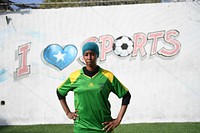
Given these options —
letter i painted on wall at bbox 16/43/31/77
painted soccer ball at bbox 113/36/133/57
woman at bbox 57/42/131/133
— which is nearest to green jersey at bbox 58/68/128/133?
woman at bbox 57/42/131/133

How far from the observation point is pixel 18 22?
6988mm

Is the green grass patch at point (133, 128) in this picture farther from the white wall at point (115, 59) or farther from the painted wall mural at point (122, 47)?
A: the painted wall mural at point (122, 47)

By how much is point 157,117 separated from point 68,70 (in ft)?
7.19

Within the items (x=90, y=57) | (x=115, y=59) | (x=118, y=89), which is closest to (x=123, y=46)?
(x=115, y=59)

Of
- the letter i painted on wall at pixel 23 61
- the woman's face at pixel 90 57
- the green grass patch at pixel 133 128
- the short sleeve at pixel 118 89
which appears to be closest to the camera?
the woman's face at pixel 90 57

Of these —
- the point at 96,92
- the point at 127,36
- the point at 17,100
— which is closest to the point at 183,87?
the point at 127,36

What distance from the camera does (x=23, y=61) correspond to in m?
7.00

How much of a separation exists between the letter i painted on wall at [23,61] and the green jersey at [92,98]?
13.6 feet

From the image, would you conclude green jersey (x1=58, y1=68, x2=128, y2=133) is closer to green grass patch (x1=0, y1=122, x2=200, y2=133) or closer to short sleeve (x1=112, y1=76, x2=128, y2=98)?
short sleeve (x1=112, y1=76, x2=128, y2=98)

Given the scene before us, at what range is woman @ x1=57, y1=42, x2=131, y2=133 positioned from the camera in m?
2.98

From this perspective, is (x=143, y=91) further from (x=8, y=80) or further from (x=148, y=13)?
(x=8, y=80)

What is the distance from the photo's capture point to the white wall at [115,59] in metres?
6.76

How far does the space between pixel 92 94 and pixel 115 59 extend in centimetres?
392

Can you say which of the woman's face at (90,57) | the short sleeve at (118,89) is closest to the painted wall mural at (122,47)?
the short sleeve at (118,89)
